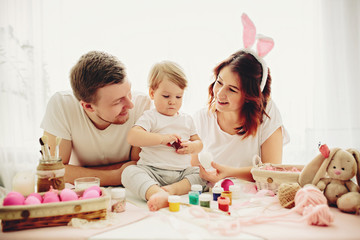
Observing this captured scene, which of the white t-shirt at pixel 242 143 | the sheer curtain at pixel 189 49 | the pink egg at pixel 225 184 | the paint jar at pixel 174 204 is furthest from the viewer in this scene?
the sheer curtain at pixel 189 49

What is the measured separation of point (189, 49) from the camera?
2527mm

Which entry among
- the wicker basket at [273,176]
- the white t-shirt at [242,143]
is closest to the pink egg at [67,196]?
the wicker basket at [273,176]

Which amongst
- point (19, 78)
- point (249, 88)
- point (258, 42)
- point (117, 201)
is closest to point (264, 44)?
point (258, 42)

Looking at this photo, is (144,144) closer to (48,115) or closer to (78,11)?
(48,115)

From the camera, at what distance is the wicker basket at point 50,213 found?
0.82 metres

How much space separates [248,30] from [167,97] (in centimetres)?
57

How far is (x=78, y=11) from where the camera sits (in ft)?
8.56

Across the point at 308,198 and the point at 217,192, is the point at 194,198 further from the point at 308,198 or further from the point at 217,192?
the point at 308,198

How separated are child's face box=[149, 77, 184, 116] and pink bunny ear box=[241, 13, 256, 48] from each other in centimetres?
47

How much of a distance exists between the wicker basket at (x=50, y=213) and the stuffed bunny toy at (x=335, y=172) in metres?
0.77

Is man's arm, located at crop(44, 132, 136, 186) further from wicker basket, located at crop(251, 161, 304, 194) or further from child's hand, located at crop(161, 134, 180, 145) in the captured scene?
wicker basket, located at crop(251, 161, 304, 194)

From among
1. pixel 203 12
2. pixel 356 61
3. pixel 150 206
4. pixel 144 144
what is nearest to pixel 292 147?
pixel 356 61

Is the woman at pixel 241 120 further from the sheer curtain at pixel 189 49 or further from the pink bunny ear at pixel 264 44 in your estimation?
the sheer curtain at pixel 189 49

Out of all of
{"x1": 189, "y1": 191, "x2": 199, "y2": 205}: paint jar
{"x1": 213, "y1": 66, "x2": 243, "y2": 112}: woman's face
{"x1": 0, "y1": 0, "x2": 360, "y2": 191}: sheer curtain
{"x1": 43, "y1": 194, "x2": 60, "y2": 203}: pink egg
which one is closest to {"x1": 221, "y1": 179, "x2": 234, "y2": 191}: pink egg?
{"x1": 189, "y1": 191, "x2": 199, "y2": 205}: paint jar
